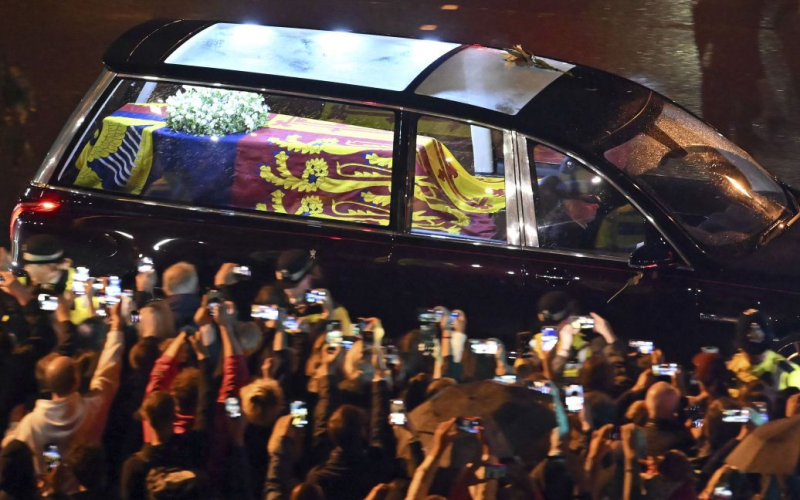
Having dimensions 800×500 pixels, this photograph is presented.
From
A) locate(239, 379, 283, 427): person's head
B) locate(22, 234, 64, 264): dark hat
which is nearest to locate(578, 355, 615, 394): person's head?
locate(239, 379, 283, 427): person's head

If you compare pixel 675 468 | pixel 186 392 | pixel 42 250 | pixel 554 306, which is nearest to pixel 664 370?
pixel 675 468

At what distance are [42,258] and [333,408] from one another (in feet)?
5.53

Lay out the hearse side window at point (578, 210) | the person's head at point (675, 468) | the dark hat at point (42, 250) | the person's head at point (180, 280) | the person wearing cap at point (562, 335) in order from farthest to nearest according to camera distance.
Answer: the dark hat at point (42, 250) < the hearse side window at point (578, 210) < the person's head at point (180, 280) < the person wearing cap at point (562, 335) < the person's head at point (675, 468)

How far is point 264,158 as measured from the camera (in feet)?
15.8

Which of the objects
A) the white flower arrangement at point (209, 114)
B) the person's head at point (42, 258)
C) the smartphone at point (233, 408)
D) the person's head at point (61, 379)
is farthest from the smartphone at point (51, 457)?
the white flower arrangement at point (209, 114)

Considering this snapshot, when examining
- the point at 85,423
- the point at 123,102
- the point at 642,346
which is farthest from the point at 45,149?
the point at 642,346

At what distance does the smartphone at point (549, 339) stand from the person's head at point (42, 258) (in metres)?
2.05

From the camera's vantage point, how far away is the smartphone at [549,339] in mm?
3910

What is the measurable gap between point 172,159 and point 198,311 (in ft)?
3.67

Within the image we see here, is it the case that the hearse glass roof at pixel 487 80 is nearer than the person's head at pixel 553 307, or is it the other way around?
the person's head at pixel 553 307

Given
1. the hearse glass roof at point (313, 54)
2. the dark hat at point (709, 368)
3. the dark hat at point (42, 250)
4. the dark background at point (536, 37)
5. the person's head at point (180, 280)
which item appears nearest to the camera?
the dark hat at point (709, 368)

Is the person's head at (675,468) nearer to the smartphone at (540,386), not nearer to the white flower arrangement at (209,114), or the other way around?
the smartphone at (540,386)

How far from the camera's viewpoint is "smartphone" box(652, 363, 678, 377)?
12.0ft

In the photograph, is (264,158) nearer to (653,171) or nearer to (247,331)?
(247,331)
